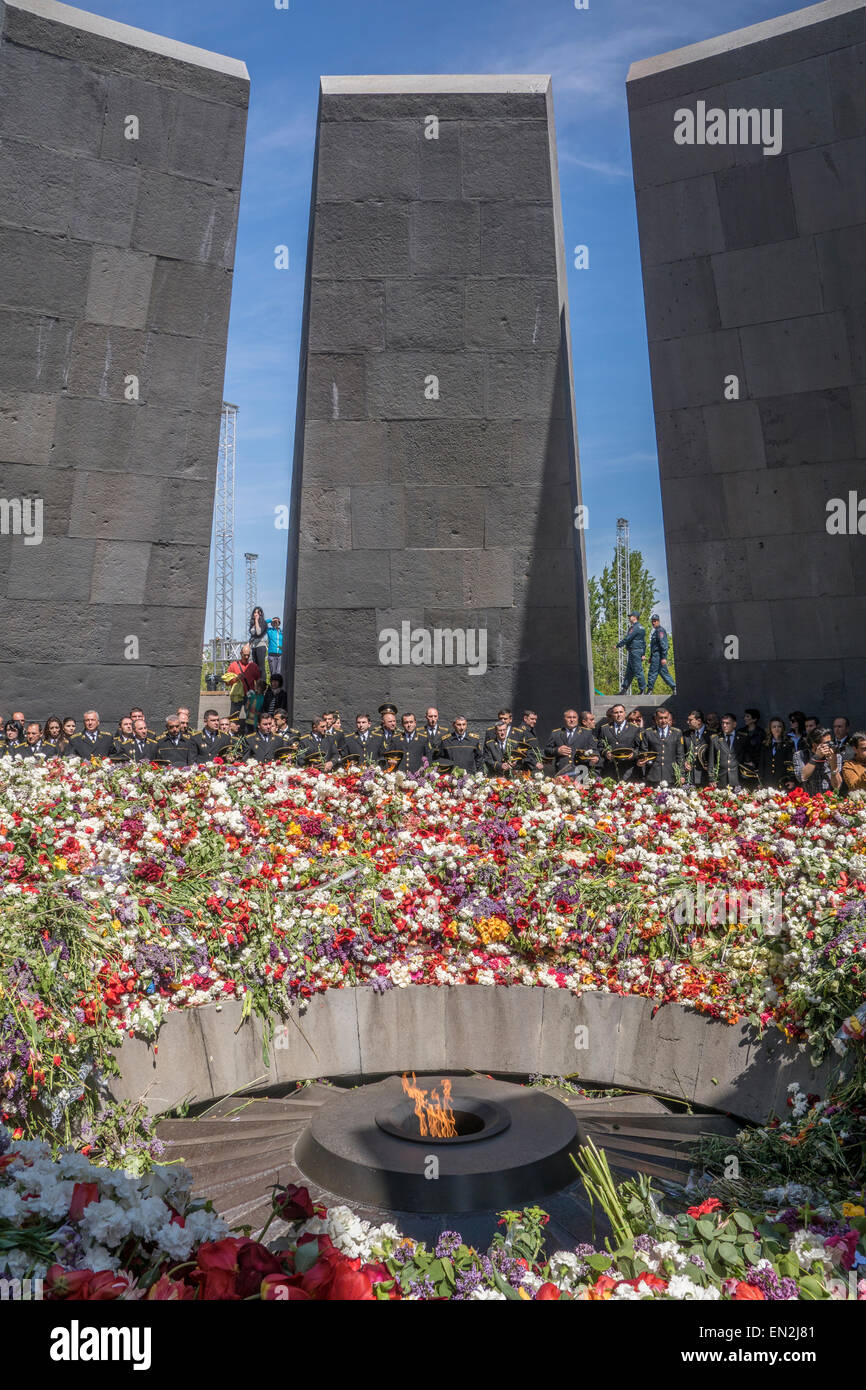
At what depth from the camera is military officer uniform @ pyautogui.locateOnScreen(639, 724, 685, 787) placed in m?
10.1

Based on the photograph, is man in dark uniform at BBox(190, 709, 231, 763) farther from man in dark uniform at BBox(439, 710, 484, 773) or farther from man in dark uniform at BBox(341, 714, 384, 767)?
man in dark uniform at BBox(439, 710, 484, 773)

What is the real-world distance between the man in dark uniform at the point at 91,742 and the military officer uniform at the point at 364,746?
2.42m

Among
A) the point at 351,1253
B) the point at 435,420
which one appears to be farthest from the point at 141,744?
the point at 351,1253

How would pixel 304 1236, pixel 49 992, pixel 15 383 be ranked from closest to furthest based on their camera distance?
pixel 304 1236 < pixel 49 992 < pixel 15 383

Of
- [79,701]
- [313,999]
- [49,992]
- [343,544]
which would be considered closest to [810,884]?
[313,999]

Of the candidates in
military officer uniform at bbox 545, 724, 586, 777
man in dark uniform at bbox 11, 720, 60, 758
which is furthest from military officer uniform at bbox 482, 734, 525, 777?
man in dark uniform at bbox 11, 720, 60, 758

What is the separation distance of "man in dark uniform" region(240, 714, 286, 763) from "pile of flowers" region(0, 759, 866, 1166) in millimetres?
2613

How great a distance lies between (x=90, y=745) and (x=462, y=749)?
12.5ft

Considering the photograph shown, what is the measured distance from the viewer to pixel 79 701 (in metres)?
11.1

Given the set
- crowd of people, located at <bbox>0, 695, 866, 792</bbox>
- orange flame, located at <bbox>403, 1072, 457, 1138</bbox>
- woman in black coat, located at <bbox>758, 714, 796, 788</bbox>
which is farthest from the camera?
woman in black coat, located at <bbox>758, 714, 796, 788</bbox>

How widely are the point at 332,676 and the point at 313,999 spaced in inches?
230

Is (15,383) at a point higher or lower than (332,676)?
higher

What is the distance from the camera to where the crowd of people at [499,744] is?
10.0 m
